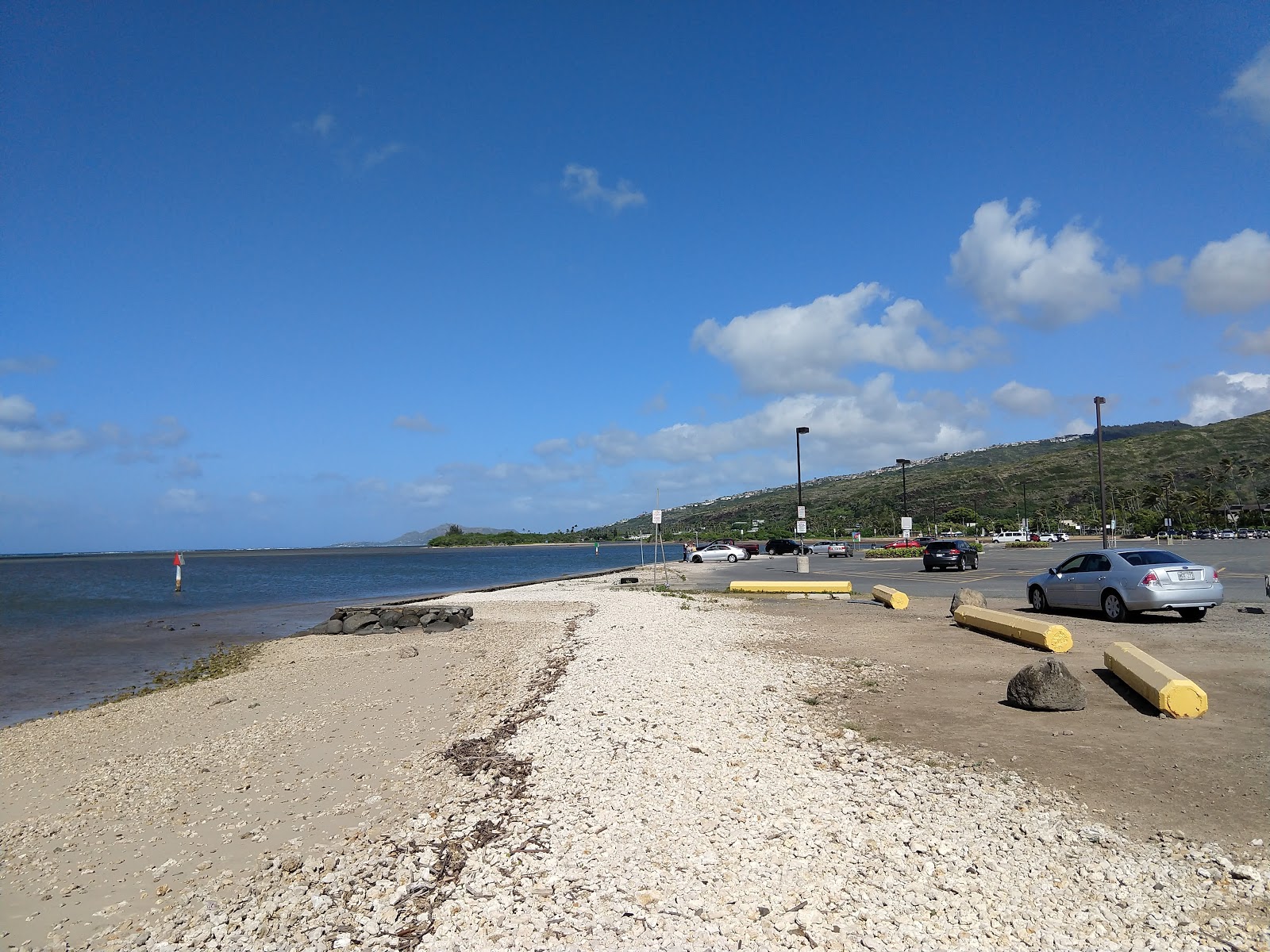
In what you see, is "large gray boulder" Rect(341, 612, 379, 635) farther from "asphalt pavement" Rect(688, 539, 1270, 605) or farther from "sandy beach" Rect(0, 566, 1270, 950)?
"asphalt pavement" Rect(688, 539, 1270, 605)

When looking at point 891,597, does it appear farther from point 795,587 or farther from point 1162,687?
point 1162,687

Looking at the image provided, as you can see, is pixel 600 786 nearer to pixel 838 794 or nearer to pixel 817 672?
pixel 838 794

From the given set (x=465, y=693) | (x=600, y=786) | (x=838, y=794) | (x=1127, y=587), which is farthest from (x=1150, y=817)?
(x=1127, y=587)

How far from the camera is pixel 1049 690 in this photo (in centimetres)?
812

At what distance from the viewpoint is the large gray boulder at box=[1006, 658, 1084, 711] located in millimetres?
8109

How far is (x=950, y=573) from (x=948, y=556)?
1.78m

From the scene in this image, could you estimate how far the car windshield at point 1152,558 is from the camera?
49.7 feet

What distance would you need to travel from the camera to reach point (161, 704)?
12.3 meters

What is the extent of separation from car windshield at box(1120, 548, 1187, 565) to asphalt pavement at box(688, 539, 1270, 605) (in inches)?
167

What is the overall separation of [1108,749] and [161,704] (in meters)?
13.0

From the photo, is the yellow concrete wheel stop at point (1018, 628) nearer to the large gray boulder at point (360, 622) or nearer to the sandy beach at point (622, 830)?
the sandy beach at point (622, 830)

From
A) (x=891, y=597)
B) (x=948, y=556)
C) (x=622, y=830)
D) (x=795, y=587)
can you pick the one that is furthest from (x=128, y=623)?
(x=948, y=556)

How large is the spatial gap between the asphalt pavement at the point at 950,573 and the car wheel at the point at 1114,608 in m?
4.62

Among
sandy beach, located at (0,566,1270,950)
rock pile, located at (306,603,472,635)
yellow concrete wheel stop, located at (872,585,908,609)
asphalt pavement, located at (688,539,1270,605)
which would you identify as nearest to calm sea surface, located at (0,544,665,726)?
rock pile, located at (306,603,472,635)
